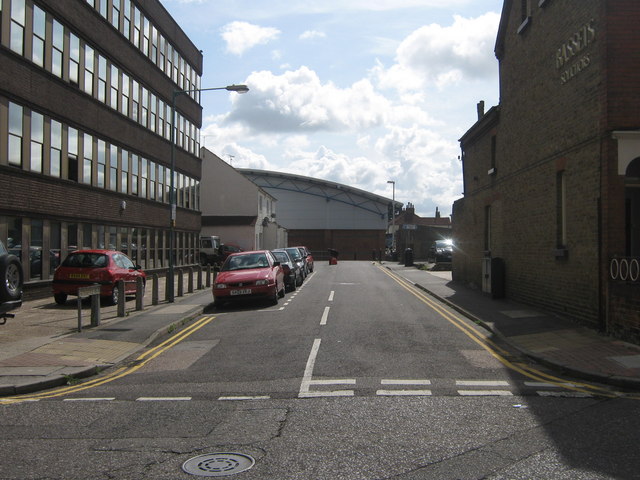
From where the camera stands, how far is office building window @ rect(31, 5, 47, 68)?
18.3 metres

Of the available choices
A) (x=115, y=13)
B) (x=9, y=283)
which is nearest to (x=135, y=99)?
(x=115, y=13)

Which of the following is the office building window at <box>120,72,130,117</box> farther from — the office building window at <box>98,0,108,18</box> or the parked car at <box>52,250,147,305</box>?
the parked car at <box>52,250,147,305</box>

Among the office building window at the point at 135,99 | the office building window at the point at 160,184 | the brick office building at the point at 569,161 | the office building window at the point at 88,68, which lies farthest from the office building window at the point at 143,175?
the brick office building at the point at 569,161

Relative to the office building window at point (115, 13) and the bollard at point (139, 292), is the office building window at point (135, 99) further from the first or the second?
the bollard at point (139, 292)

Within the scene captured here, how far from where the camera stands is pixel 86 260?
1655cm

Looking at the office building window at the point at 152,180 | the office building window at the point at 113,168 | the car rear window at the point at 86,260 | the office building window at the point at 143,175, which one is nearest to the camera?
the car rear window at the point at 86,260

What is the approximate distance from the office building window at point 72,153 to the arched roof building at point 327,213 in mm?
55038

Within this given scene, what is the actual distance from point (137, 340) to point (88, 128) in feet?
44.6

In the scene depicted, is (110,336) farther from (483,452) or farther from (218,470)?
(483,452)

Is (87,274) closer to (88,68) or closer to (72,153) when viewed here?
(72,153)

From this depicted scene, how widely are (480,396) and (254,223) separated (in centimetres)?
4336

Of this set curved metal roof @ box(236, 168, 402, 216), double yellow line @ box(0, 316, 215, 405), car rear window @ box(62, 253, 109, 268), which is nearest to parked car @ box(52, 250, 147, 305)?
car rear window @ box(62, 253, 109, 268)

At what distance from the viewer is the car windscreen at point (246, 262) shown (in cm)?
1845

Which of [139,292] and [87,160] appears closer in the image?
[139,292]
